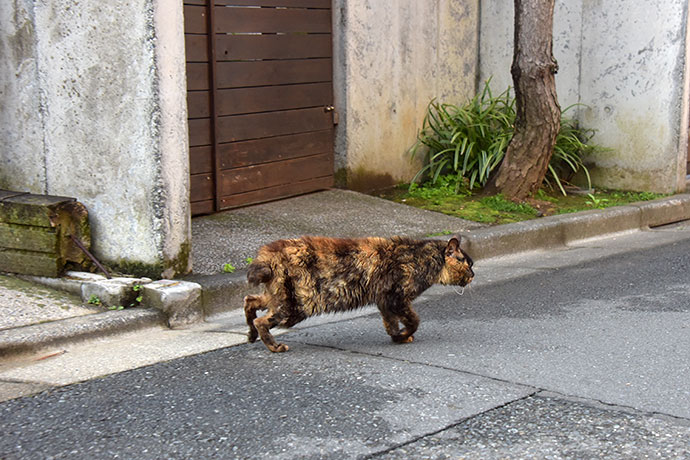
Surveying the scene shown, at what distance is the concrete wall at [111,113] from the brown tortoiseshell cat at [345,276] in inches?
53.2

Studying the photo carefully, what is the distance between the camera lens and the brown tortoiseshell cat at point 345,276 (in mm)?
4824

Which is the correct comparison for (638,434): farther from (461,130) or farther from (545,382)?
(461,130)

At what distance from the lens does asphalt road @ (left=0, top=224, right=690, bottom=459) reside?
362 cm

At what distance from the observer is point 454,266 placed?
5160 millimetres

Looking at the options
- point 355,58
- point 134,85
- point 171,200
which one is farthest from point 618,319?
point 355,58

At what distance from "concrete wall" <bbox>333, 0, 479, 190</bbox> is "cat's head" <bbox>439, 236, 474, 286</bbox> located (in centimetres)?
430

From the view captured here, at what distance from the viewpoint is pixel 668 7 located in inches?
380

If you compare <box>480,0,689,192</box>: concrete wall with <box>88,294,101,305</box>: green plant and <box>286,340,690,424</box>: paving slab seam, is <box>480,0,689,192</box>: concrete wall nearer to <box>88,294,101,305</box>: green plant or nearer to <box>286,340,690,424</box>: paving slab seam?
<box>286,340,690,424</box>: paving slab seam

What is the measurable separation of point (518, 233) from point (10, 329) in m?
4.74

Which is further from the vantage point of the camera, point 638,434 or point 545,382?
point 545,382

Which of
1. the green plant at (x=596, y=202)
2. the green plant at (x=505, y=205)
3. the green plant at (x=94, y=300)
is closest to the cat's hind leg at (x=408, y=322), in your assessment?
the green plant at (x=94, y=300)

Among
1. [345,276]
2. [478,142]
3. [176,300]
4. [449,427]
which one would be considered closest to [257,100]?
[478,142]

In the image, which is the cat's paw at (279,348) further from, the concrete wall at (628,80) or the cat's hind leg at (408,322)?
the concrete wall at (628,80)

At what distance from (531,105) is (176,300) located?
495 cm
